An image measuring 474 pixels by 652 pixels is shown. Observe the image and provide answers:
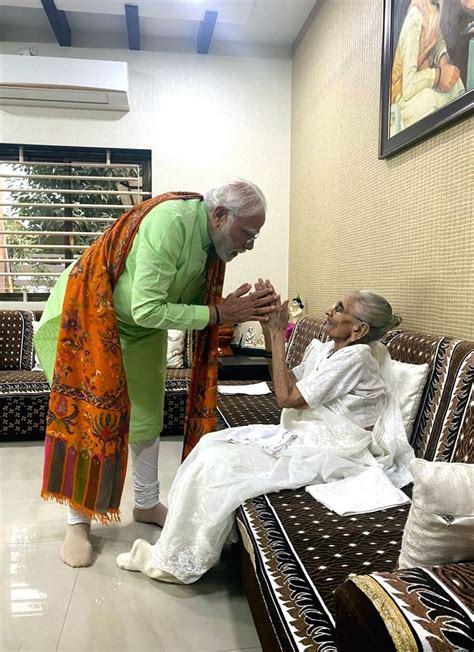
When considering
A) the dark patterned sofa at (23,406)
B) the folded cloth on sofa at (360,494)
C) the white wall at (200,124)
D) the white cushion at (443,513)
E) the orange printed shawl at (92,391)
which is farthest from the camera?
the white wall at (200,124)

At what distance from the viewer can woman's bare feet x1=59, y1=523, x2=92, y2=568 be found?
188 centimetres

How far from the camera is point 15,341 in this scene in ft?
12.7

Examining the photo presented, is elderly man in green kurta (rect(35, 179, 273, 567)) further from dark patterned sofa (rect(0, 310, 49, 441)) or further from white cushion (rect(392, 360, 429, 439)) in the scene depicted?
dark patterned sofa (rect(0, 310, 49, 441))

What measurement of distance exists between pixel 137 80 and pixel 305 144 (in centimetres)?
159

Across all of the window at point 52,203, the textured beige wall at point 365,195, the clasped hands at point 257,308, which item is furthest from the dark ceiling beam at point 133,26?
the clasped hands at point 257,308

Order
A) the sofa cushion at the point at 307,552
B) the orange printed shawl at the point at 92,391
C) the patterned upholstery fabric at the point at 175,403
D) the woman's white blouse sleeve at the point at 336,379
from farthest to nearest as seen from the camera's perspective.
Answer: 1. the patterned upholstery fabric at the point at 175,403
2. the orange printed shawl at the point at 92,391
3. the woman's white blouse sleeve at the point at 336,379
4. the sofa cushion at the point at 307,552

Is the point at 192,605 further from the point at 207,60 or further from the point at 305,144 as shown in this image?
the point at 207,60

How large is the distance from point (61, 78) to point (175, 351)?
236 cm

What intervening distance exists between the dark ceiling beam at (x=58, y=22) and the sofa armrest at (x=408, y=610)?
13.8ft

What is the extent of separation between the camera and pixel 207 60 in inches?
171

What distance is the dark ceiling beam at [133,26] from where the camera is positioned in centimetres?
366

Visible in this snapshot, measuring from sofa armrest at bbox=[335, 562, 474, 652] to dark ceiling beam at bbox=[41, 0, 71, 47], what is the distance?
4220mm

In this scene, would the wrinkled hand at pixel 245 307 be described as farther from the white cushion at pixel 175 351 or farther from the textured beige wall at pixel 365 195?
the white cushion at pixel 175 351

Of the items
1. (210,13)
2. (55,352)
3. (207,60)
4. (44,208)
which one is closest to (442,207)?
(55,352)
